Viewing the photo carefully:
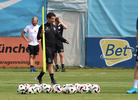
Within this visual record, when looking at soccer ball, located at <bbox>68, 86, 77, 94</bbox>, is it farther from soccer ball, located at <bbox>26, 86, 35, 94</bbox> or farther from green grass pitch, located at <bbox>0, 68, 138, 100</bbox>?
soccer ball, located at <bbox>26, 86, 35, 94</bbox>

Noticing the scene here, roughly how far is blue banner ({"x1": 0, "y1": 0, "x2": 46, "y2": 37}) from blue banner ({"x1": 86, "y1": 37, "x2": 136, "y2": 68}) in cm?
369

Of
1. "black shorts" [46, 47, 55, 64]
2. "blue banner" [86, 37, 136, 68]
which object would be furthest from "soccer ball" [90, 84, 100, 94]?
"blue banner" [86, 37, 136, 68]

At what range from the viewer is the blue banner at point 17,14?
58.6 feet

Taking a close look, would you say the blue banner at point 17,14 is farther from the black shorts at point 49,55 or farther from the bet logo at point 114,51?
the black shorts at point 49,55

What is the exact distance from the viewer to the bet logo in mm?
17469

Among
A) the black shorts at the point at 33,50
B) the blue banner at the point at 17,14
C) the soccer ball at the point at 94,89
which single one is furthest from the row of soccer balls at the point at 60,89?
the blue banner at the point at 17,14

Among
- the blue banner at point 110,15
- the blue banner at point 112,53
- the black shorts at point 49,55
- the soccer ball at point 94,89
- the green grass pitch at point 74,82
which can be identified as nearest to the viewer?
the green grass pitch at point 74,82

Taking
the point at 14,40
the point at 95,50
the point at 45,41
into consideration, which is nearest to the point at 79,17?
the point at 95,50

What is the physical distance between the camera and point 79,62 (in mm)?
17953

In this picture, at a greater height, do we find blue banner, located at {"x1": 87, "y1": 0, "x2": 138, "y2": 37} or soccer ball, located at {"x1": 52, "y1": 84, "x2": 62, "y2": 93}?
blue banner, located at {"x1": 87, "y1": 0, "x2": 138, "y2": 37}

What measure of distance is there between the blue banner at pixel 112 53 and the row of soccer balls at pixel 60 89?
33.0ft

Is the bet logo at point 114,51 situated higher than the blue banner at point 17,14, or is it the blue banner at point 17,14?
the blue banner at point 17,14

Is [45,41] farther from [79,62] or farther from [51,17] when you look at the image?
[79,62]

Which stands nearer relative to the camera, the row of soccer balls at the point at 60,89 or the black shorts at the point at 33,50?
the row of soccer balls at the point at 60,89
